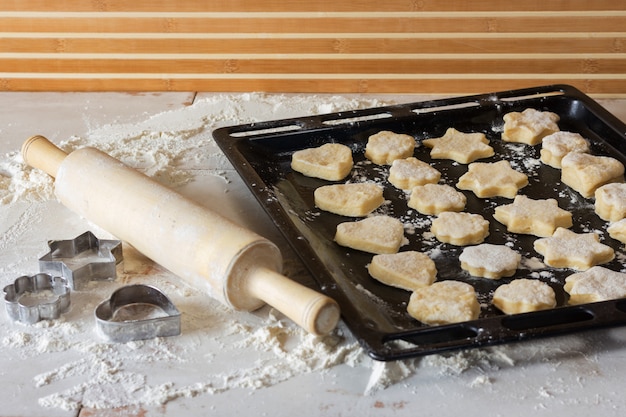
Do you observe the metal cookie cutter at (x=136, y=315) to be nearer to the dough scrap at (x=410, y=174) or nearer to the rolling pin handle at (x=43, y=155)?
the rolling pin handle at (x=43, y=155)

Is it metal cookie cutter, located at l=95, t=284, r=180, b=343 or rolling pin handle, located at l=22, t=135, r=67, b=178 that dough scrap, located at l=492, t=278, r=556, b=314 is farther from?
rolling pin handle, located at l=22, t=135, r=67, b=178

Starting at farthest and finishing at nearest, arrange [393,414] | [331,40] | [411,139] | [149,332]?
[331,40]
[411,139]
[149,332]
[393,414]

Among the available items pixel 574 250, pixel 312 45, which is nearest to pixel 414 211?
pixel 574 250

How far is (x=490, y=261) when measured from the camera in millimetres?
1240

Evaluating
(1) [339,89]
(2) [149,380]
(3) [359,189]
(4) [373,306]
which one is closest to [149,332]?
(2) [149,380]

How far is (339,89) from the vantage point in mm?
2012

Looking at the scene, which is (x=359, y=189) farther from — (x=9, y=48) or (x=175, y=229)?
(x=9, y=48)

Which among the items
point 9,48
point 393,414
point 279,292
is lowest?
point 393,414

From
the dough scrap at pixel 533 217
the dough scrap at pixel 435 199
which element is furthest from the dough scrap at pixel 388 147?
the dough scrap at pixel 533 217

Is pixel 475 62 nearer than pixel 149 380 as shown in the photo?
No

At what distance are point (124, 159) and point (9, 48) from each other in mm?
511

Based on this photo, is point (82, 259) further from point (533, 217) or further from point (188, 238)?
point (533, 217)

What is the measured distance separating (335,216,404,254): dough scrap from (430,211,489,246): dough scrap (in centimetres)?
6

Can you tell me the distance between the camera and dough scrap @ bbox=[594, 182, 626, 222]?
1381mm
